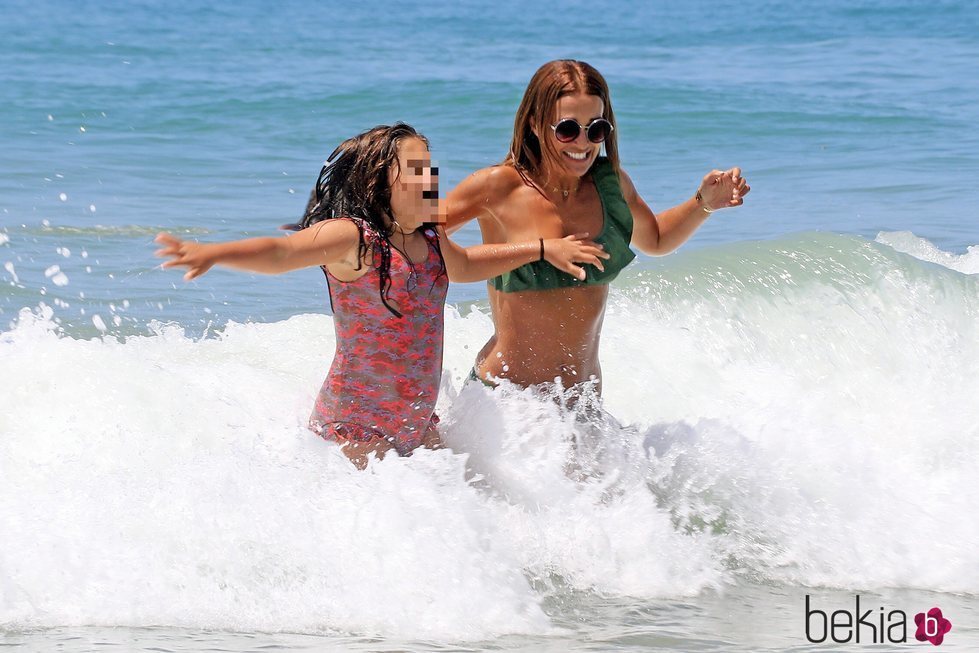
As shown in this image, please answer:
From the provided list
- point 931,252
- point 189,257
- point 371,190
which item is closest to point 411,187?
point 371,190

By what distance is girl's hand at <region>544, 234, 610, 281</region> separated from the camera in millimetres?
3904

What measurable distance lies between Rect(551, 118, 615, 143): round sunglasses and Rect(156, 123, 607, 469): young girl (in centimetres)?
34

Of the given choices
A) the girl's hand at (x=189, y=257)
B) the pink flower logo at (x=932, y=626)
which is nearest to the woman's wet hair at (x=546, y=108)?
the girl's hand at (x=189, y=257)

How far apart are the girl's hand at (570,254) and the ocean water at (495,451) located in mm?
510

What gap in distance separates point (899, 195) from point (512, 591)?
939cm

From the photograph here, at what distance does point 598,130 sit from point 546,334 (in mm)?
653

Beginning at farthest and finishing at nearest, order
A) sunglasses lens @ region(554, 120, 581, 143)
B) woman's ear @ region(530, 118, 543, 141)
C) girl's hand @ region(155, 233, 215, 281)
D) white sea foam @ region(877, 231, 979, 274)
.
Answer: white sea foam @ region(877, 231, 979, 274), woman's ear @ region(530, 118, 543, 141), sunglasses lens @ region(554, 120, 581, 143), girl's hand @ region(155, 233, 215, 281)

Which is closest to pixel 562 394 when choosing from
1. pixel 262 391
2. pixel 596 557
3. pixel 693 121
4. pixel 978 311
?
pixel 596 557

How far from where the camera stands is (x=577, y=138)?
400cm

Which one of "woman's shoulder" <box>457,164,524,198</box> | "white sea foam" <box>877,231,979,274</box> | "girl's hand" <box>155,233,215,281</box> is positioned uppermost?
"white sea foam" <box>877,231,979,274</box>

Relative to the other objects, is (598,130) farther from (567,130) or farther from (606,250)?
(606,250)

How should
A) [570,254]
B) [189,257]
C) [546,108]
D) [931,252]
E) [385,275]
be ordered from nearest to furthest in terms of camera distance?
[189,257] → [385,275] → [570,254] → [546,108] → [931,252]

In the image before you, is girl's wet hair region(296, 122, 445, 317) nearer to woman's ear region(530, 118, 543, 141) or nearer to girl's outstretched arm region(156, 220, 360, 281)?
girl's outstretched arm region(156, 220, 360, 281)

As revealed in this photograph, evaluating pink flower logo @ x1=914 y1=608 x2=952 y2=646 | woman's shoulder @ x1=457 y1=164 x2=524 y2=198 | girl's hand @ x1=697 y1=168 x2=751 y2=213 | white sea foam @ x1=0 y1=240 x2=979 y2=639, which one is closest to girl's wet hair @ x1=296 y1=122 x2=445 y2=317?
woman's shoulder @ x1=457 y1=164 x2=524 y2=198
